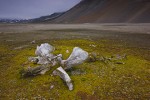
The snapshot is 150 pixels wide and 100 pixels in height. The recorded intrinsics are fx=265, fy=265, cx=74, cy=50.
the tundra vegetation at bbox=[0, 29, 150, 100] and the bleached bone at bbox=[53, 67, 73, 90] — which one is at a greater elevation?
the bleached bone at bbox=[53, 67, 73, 90]

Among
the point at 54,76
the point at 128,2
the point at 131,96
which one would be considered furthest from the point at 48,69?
the point at 128,2

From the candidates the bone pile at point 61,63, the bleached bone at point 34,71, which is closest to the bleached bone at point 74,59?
the bone pile at point 61,63

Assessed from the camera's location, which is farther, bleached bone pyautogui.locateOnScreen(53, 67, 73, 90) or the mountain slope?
the mountain slope

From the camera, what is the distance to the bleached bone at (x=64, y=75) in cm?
1562

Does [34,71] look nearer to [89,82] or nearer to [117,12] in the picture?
[89,82]

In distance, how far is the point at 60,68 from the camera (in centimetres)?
1703

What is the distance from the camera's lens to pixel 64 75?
16266 millimetres

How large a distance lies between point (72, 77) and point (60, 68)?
980mm

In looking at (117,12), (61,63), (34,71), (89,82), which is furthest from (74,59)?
(117,12)

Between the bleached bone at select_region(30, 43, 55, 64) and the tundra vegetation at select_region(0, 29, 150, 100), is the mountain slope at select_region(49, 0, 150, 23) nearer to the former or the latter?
the tundra vegetation at select_region(0, 29, 150, 100)

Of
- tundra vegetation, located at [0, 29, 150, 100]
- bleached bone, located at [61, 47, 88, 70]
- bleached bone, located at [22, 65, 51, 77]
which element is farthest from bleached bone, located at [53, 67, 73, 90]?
bleached bone, located at [22, 65, 51, 77]

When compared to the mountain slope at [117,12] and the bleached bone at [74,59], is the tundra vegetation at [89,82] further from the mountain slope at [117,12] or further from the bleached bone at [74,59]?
the mountain slope at [117,12]

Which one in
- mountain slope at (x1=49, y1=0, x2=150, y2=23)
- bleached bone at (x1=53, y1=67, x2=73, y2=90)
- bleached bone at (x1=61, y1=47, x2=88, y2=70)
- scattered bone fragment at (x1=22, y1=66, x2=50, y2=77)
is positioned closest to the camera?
bleached bone at (x1=53, y1=67, x2=73, y2=90)

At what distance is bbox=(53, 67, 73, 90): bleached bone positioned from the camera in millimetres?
15616
